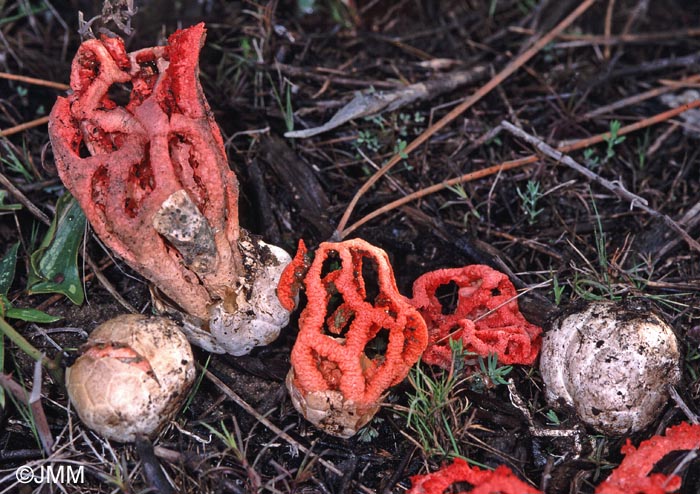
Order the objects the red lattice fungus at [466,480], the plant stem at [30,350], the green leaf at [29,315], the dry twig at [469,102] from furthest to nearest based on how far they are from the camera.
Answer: the dry twig at [469,102], the green leaf at [29,315], the plant stem at [30,350], the red lattice fungus at [466,480]

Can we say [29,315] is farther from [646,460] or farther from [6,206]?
[646,460]

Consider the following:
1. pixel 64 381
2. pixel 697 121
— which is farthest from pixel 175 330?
pixel 697 121

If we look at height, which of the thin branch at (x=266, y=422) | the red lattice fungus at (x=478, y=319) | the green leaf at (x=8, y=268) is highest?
the green leaf at (x=8, y=268)

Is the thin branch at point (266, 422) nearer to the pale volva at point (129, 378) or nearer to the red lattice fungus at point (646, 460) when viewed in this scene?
the pale volva at point (129, 378)

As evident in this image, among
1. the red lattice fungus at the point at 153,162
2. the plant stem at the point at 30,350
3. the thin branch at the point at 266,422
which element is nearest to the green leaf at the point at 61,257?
the plant stem at the point at 30,350

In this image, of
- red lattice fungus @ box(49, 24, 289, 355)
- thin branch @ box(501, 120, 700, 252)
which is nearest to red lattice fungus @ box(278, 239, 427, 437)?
red lattice fungus @ box(49, 24, 289, 355)
